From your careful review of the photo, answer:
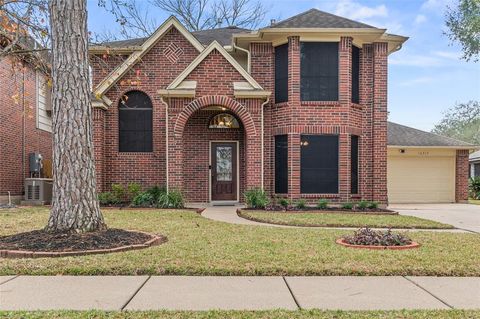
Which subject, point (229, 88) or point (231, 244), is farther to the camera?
point (229, 88)

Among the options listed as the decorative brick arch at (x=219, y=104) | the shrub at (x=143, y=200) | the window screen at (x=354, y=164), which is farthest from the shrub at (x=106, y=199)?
the window screen at (x=354, y=164)

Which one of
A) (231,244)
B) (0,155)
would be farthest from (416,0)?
(0,155)

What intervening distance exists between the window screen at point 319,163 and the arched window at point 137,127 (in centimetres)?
555

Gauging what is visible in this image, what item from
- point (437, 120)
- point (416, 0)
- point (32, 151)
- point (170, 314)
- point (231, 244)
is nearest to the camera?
point (170, 314)

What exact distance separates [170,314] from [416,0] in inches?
461

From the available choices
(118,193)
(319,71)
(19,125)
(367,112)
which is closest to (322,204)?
(367,112)

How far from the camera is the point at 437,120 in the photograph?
223ft

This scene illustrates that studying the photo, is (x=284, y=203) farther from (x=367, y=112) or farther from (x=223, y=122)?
(x=367, y=112)

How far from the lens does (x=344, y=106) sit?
42.5 feet

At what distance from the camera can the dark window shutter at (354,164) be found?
13281mm

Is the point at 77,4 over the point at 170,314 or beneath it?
over

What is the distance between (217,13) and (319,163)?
17.9 meters

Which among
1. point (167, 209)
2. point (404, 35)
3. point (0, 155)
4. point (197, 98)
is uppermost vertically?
point (404, 35)

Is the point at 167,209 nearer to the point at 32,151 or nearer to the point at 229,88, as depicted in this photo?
the point at 229,88
